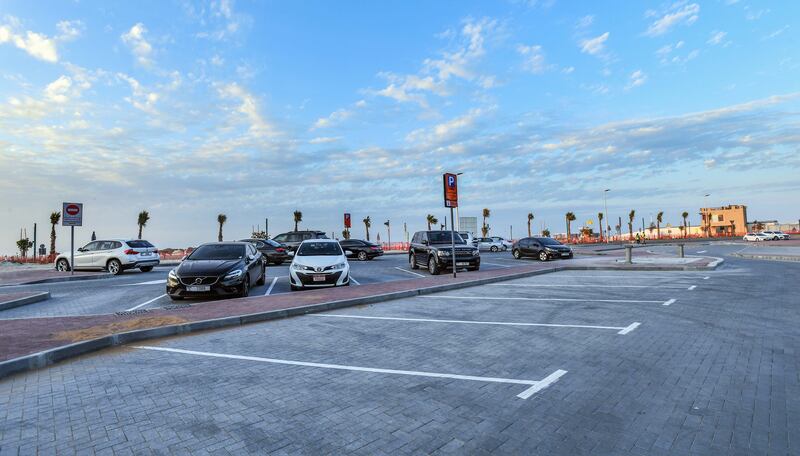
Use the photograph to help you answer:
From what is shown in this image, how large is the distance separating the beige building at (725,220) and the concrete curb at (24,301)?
127 metres

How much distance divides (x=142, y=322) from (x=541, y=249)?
75.5 feet

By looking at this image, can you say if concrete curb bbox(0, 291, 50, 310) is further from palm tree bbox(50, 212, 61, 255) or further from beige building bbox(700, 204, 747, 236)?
beige building bbox(700, 204, 747, 236)

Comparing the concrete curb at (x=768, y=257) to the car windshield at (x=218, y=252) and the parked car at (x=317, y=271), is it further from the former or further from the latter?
the car windshield at (x=218, y=252)

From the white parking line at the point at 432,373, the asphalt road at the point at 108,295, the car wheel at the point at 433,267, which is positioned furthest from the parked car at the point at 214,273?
the car wheel at the point at 433,267

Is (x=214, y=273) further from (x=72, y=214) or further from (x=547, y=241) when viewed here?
(x=547, y=241)

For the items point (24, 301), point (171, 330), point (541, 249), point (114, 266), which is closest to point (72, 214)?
point (114, 266)

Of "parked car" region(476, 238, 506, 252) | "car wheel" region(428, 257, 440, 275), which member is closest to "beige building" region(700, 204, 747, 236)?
"parked car" region(476, 238, 506, 252)

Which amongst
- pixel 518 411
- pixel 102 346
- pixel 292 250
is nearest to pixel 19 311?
pixel 102 346

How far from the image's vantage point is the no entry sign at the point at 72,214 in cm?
1753

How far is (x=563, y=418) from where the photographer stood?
11.9ft

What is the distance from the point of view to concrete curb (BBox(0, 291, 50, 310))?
10.4 m

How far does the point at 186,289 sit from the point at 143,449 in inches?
325

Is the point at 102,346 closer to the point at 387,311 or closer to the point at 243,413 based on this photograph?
the point at 243,413

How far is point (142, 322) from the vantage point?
7.69 metres
